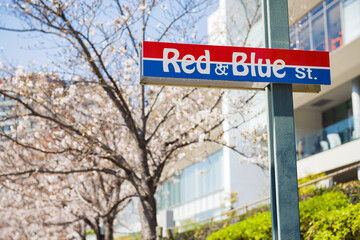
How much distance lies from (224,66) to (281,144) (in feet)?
3.09

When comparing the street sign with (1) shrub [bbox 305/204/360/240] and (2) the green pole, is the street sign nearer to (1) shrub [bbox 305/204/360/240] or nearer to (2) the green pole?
(2) the green pole

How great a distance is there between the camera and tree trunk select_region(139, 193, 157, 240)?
11.7 meters

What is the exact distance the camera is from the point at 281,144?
5.05 m

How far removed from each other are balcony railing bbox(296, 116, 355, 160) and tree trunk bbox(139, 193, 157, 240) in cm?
1083

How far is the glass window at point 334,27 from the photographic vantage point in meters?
20.0

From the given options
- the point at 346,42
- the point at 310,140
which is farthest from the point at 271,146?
the point at 310,140

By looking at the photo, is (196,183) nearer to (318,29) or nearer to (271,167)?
(318,29)

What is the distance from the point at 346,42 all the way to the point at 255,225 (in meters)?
9.96

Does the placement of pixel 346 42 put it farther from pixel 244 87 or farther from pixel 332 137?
pixel 244 87

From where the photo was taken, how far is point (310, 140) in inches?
904

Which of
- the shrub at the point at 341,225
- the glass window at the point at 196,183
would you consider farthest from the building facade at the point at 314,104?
the shrub at the point at 341,225

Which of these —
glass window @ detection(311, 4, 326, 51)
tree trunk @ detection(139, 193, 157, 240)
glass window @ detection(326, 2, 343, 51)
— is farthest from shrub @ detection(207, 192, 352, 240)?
glass window @ detection(311, 4, 326, 51)

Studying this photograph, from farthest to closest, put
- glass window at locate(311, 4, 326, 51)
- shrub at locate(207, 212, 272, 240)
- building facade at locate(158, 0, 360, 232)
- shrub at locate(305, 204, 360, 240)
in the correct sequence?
glass window at locate(311, 4, 326, 51) → building facade at locate(158, 0, 360, 232) → shrub at locate(207, 212, 272, 240) → shrub at locate(305, 204, 360, 240)

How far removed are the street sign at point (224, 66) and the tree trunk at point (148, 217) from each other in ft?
22.7
